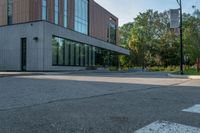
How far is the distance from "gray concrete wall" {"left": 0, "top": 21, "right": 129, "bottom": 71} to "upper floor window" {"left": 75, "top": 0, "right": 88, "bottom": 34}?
23.2ft

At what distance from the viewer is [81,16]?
45.6m

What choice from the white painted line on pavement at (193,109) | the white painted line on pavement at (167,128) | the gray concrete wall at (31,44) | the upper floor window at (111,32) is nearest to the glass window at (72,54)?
the gray concrete wall at (31,44)

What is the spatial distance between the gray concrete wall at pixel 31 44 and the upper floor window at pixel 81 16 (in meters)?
7.07

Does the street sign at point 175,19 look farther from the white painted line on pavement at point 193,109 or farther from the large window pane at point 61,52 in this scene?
the white painted line on pavement at point 193,109

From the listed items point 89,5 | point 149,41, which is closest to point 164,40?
point 149,41

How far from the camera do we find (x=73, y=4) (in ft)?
140

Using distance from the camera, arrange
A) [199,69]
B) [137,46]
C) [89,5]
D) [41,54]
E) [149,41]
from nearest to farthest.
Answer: [41,54], [199,69], [89,5], [137,46], [149,41]

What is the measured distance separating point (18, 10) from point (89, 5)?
48.4 feet

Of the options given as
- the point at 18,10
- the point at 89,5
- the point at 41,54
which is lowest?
the point at 41,54

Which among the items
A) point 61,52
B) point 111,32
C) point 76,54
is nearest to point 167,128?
point 61,52

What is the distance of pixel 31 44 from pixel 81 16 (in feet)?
49.5

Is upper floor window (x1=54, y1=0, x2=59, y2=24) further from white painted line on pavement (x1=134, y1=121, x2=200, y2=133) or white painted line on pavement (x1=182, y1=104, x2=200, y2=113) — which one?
white painted line on pavement (x1=134, y1=121, x2=200, y2=133)

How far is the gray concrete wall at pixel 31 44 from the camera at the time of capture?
31.4 meters

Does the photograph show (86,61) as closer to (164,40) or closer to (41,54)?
(41,54)
